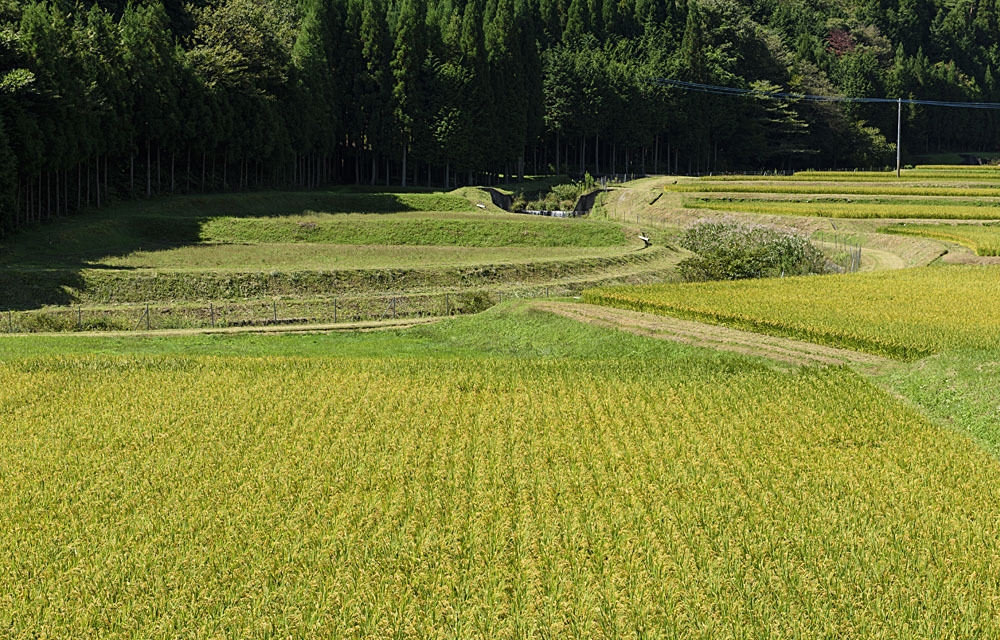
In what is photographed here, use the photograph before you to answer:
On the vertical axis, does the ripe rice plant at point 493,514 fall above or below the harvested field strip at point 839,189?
below

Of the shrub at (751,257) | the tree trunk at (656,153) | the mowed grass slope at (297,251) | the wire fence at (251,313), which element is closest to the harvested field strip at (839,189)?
the mowed grass slope at (297,251)

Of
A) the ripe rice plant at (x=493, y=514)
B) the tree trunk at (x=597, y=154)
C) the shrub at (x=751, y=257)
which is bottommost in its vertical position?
the ripe rice plant at (x=493, y=514)

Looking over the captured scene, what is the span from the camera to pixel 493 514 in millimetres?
13055

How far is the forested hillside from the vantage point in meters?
56.2

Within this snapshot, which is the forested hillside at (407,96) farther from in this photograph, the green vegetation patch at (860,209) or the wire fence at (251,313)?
the green vegetation patch at (860,209)

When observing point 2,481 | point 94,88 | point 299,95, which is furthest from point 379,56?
point 2,481

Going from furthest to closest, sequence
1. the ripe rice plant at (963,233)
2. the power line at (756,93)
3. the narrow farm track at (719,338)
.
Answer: the power line at (756,93) < the ripe rice plant at (963,233) < the narrow farm track at (719,338)

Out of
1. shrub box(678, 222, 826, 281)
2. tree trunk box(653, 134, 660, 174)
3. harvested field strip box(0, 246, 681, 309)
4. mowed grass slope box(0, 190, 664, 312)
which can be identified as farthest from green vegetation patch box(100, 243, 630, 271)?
tree trunk box(653, 134, 660, 174)

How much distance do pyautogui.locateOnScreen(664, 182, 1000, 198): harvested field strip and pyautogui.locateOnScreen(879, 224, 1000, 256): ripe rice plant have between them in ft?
67.8

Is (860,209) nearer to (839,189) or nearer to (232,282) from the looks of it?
(839,189)

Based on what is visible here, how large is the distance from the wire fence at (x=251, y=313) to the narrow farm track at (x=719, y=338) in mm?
8334

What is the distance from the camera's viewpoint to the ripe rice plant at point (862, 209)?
223 ft

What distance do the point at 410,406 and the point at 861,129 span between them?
135 m

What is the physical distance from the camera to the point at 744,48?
5448 inches
